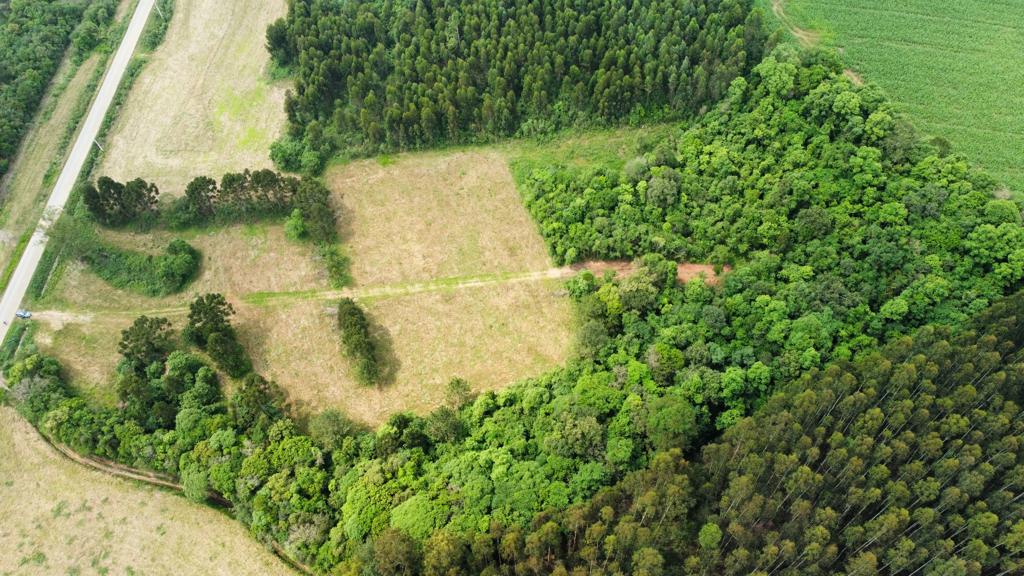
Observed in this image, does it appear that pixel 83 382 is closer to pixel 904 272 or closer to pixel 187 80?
pixel 187 80

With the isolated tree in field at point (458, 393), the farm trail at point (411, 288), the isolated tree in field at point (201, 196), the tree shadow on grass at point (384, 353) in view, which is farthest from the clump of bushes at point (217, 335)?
the isolated tree in field at point (458, 393)

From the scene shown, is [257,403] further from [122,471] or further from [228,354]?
[122,471]

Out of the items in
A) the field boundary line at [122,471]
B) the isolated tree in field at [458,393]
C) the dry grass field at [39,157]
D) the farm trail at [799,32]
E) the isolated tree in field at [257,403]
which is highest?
the farm trail at [799,32]

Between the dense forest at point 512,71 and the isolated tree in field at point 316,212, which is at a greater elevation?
the dense forest at point 512,71

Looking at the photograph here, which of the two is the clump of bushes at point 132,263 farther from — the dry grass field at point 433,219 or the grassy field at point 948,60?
the grassy field at point 948,60

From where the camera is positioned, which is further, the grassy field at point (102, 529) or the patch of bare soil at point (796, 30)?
the patch of bare soil at point (796, 30)

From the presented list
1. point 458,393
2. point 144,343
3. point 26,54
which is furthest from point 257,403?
point 26,54
